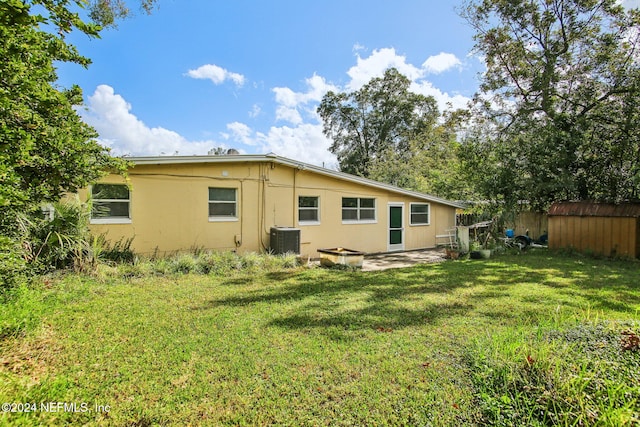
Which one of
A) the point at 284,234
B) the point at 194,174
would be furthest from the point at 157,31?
the point at 284,234

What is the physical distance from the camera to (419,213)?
1422 centimetres

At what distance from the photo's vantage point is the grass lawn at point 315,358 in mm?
2367

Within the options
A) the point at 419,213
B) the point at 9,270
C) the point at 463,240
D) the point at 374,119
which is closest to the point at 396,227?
the point at 419,213

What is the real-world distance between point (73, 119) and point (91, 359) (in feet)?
12.8

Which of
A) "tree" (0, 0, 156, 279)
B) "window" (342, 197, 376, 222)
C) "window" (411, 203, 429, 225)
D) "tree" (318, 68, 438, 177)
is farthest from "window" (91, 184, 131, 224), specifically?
"tree" (318, 68, 438, 177)

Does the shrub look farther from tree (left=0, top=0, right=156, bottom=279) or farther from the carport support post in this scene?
the carport support post

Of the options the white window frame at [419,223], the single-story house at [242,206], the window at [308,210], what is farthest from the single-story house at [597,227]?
the window at [308,210]

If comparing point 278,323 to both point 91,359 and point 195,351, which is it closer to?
point 195,351

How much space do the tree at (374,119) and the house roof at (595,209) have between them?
18211 mm

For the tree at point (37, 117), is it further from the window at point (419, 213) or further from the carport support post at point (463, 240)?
the window at point (419, 213)

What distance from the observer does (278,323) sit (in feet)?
14.1

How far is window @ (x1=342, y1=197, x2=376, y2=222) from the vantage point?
12.1 metres

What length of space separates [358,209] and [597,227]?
327 inches

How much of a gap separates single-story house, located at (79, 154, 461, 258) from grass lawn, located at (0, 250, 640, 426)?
277 centimetres
